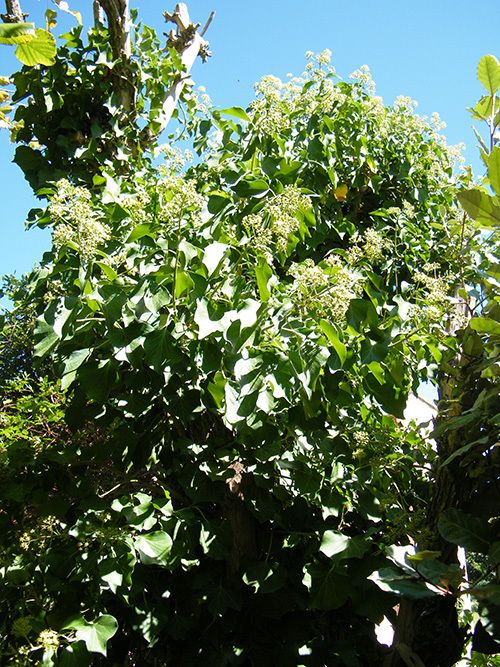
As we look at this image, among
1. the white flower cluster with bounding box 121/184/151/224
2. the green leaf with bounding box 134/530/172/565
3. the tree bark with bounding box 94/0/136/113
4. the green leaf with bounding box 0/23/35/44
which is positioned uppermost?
the tree bark with bounding box 94/0/136/113

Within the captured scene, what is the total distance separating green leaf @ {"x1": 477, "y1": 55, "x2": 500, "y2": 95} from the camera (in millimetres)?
1434

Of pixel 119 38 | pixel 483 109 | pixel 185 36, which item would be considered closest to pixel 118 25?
pixel 119 38

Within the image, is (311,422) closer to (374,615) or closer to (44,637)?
(374,615)

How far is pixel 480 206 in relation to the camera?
1294 millimetres

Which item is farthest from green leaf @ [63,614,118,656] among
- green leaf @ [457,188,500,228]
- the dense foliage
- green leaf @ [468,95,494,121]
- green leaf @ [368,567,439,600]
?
green leaf @ [468,95,494,121]

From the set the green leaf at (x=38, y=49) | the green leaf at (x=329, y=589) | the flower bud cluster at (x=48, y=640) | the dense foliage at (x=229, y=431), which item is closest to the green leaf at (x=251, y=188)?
the dense foliage at (x=229, y=431)

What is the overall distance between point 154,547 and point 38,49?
1263mm

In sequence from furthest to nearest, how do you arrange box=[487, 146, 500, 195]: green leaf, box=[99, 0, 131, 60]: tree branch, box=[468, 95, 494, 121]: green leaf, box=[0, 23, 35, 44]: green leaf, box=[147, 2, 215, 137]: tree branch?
1. box=[147, 2, 215, 137]: tree branch
2. box=[99, 0, 131, 60]: tree branch
3. box=[468, 95, 494, 121]: green leaf
4. box=[487, 146, 500, 195]: green leaf
5. box=[0, 23, 35, 44]: green leaf

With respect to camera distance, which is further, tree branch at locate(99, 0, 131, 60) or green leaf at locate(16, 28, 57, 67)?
tree branch at locate(99, 0, 131, 60)

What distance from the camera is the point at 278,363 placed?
1.45 metres

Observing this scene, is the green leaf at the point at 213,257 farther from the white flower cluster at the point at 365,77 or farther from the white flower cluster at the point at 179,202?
the white flower cluster at the point at 365,77

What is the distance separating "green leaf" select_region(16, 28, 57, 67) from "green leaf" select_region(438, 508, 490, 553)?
4.35ft

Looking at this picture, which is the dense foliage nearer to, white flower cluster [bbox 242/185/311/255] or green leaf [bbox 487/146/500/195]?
white flower cluster [bbox 242/185/311/255]

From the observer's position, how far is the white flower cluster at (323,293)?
4.80 feet
